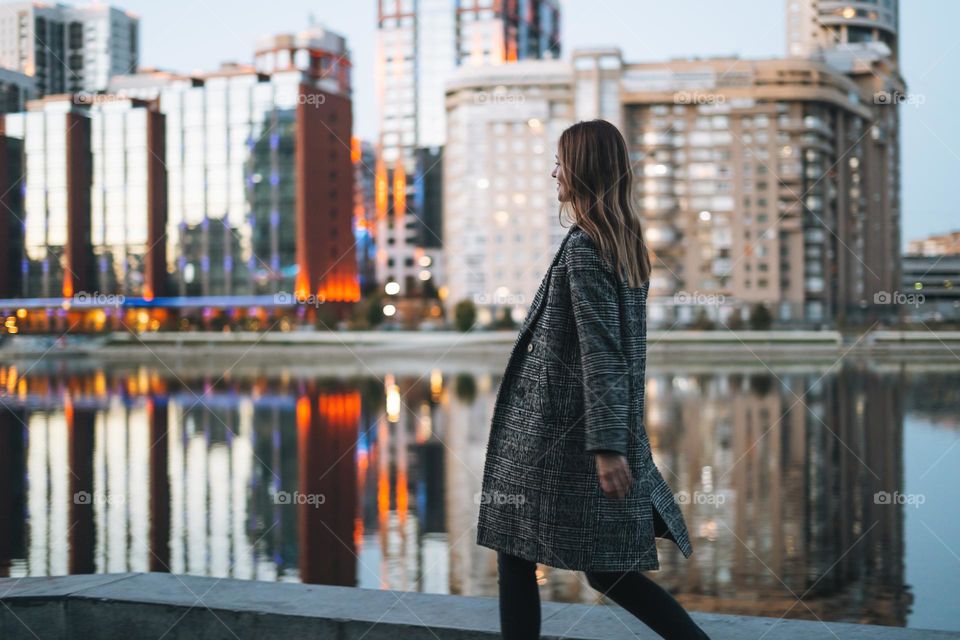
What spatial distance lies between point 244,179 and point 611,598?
85471mm

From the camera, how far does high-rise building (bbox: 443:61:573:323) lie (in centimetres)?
9750

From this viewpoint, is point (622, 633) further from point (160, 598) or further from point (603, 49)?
point (603, 49)

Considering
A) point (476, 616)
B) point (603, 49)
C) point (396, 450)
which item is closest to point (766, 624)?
point (476, 616)

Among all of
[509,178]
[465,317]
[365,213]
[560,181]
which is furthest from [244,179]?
[560,181]

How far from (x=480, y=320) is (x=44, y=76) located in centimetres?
7412

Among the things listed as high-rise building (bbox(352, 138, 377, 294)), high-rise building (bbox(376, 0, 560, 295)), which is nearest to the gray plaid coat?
high-rise building (bbox(352, 138, 377, 294))

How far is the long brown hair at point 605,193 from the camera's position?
2.98m

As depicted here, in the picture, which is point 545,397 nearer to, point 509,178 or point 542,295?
point 542,295

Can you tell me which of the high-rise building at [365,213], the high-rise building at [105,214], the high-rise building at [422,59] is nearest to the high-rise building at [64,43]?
the high-rise building at [105,214]

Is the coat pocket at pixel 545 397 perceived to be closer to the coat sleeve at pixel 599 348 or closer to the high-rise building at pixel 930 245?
the coat sleeve at pixel 599 348

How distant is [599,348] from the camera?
9.45 ft

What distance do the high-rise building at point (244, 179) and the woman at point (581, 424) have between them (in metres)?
81.5

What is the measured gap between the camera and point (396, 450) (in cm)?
1431

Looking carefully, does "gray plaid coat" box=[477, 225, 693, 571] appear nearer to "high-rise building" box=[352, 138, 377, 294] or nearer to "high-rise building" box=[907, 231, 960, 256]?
"high-rise building" box=[352, 138, 377, 294]
